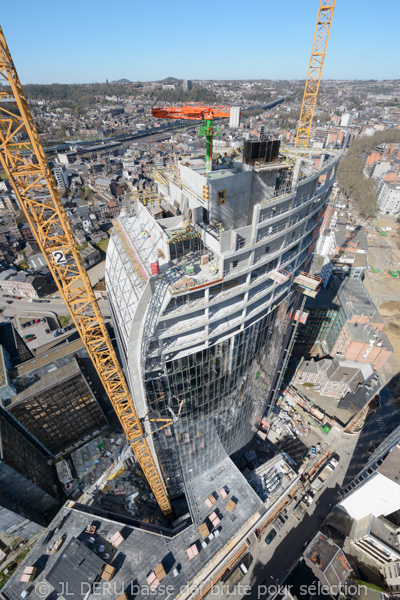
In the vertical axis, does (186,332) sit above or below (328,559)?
above

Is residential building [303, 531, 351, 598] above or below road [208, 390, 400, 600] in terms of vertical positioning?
above

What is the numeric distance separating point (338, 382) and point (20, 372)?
82.1m

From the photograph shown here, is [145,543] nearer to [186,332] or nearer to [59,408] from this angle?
[59,408]

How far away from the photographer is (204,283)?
1282 inches

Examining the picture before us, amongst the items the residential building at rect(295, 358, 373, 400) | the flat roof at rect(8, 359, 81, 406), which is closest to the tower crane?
the flat roof at rect(8, 359, 81, 406)

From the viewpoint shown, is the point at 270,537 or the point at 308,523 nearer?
the point at 270,537

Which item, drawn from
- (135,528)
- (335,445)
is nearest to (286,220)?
(135,528)

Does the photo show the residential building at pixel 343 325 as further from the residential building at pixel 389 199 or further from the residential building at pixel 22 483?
the residential building at pixel 389 199

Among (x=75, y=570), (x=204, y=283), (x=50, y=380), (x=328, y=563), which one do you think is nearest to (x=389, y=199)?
(x=328, y=563)

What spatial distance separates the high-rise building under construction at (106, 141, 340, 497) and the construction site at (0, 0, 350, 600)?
24 cm

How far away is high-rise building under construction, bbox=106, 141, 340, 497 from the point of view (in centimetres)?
3350

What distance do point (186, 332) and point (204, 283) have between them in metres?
7.19

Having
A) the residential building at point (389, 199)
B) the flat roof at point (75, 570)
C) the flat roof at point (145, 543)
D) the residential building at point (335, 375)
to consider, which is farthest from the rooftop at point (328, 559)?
the residential building at point (389, 199)

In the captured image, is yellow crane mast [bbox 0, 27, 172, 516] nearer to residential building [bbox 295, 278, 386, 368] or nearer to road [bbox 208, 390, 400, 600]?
Result: road [bbox 208, 390, 400, 600]
